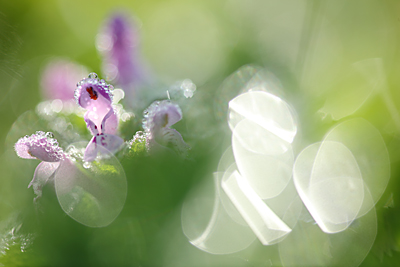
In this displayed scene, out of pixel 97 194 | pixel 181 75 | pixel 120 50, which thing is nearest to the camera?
pixel 97 194

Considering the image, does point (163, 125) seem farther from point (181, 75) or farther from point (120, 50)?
point (181, 75)

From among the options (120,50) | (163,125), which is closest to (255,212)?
(163,125)

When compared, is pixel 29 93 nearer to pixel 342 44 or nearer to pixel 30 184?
pixel 30 184

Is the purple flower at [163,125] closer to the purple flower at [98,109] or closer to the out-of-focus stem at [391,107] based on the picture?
the purple flower at [98,109]

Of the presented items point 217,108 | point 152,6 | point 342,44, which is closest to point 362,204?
point 217,108

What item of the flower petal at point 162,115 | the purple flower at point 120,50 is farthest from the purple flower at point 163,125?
the purple flower at point 120,50
